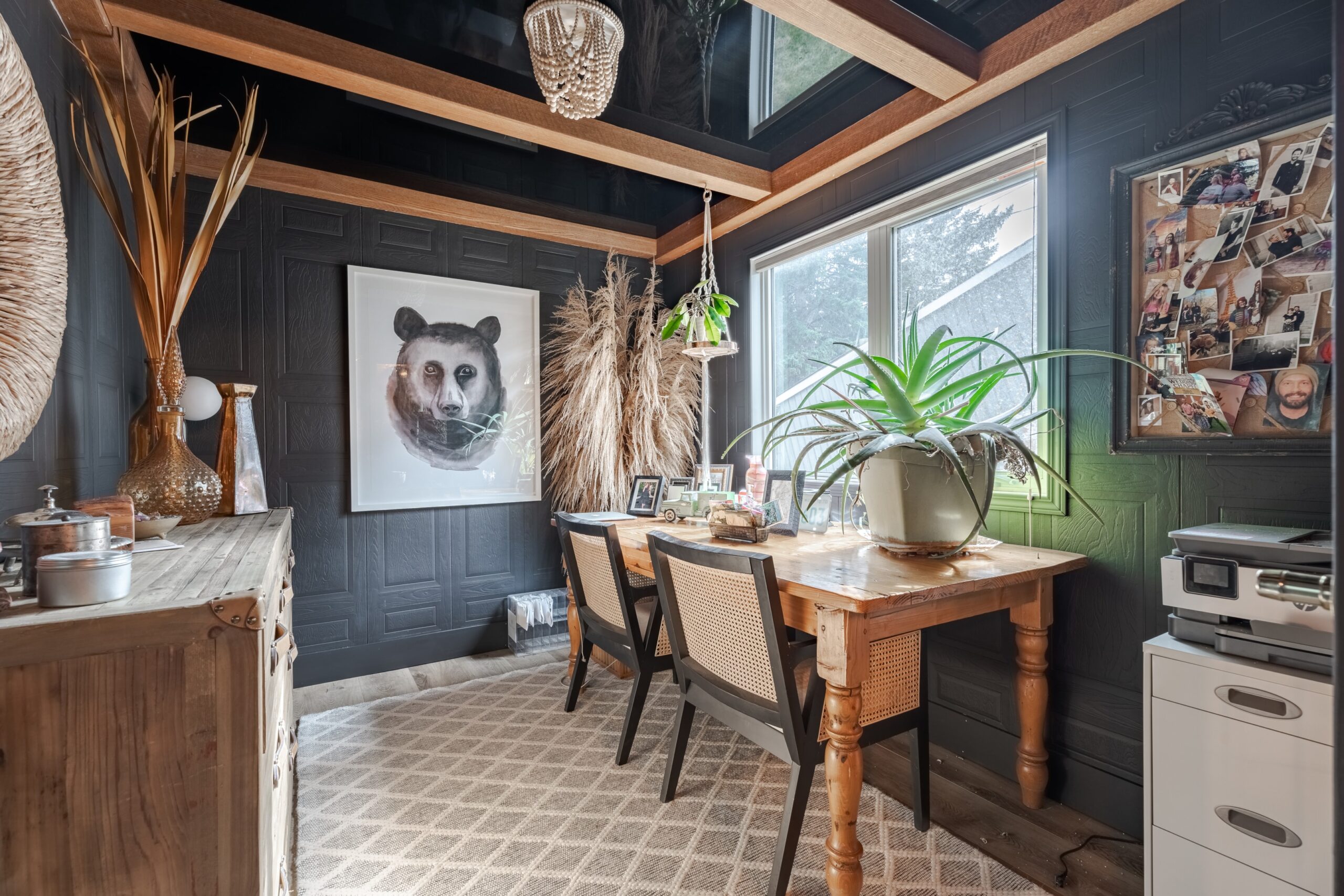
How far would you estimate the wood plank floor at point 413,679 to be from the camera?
2682mm

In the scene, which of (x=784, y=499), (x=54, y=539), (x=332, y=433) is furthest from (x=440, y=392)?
(x=54, y=539)

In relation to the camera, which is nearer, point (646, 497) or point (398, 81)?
point (398, 81)

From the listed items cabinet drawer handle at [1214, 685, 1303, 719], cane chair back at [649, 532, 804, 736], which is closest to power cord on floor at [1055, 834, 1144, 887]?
cabinet drawer handle at [1214, 685, 1303, 719]

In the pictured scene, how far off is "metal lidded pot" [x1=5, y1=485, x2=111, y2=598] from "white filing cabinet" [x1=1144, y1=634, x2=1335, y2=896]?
1.99 metres

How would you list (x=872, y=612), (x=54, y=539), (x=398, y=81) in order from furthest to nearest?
(x=398, y=81), (x=872, y=612), (x=54, y=539)

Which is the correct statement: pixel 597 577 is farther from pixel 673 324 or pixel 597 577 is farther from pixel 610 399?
pixel 610 399

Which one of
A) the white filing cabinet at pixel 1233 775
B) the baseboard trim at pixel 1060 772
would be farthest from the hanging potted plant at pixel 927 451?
the baseboard trim at pixel 1060 772

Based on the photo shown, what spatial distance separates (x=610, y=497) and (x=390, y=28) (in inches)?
90.5

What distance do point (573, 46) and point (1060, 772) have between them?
102 inches

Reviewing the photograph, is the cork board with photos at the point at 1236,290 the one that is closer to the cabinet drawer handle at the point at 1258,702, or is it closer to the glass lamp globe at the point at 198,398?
the cabinet drawer handle at the point at 1258,702

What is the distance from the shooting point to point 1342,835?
0.39m

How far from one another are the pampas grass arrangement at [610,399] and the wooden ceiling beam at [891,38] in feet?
6.05

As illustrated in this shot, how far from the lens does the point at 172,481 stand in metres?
1.48

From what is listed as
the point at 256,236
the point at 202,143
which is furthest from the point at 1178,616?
the point at 202,143
